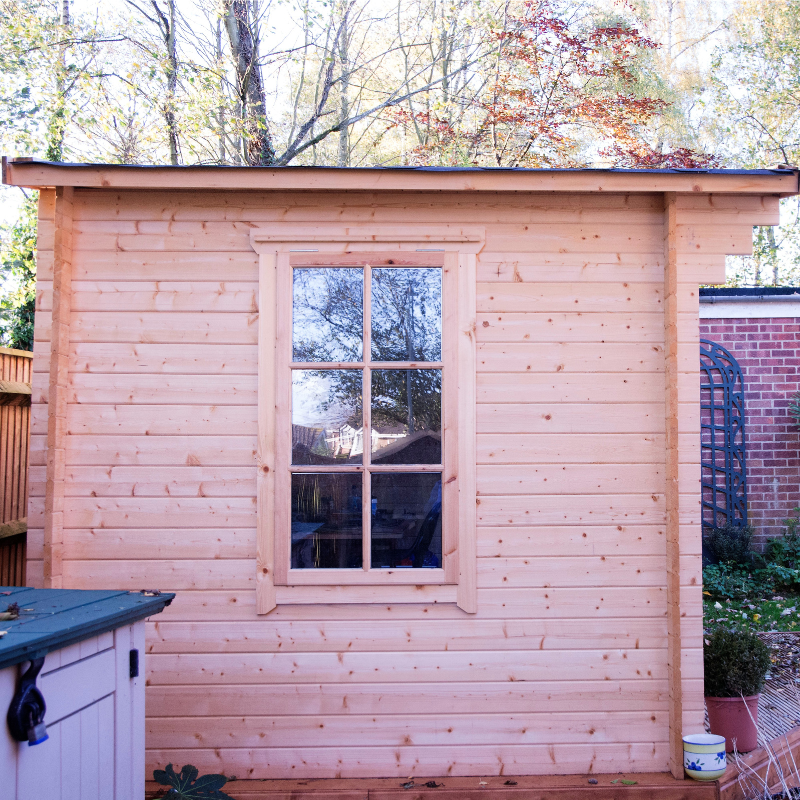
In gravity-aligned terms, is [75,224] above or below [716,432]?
above

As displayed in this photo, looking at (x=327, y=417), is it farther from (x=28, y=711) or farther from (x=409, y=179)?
(x=28, y=711)

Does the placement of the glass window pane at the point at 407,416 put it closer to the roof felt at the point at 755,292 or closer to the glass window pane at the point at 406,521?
the glass window pane at the point at 406,521

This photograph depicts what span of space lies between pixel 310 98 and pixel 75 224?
1037 centimetres

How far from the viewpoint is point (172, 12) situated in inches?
412

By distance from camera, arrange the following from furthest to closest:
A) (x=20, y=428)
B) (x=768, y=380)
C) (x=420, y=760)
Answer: (x=768, y=380)
(x=20, y=428)
(x=420, y=760)

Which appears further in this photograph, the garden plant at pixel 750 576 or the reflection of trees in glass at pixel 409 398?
the garden plant at pixel 750 576

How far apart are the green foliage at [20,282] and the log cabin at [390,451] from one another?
4281 mm

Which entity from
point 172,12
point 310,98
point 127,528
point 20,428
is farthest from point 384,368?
point 310,98

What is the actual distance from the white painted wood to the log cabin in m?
0.91

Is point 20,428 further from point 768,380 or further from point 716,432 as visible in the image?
point 768,380

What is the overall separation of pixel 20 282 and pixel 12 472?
18.9 ft

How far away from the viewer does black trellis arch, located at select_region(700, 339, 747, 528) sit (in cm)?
788

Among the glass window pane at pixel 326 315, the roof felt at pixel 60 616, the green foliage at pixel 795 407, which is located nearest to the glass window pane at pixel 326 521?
the glass window pane at pixel 326 315

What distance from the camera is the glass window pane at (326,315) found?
3463 millimetres
